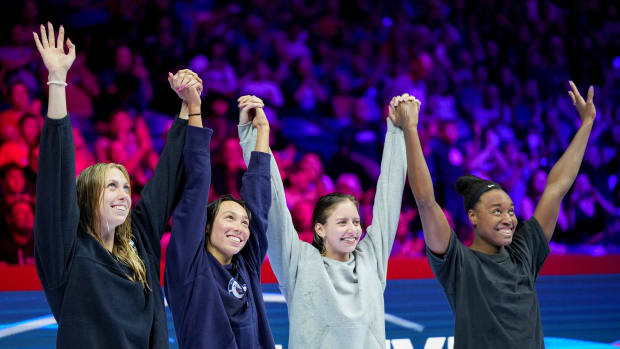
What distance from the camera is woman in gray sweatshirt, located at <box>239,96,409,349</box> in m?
1.96

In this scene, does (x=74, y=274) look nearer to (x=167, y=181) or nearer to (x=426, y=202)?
(x=167, y=181)

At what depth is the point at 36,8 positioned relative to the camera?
12.4ft

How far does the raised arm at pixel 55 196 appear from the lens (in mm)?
1480

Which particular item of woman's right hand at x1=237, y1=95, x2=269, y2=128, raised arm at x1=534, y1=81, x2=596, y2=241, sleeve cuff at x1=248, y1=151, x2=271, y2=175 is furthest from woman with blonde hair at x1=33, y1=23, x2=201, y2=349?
raised arm at x1=534, y1=81, x2=596, y2=241

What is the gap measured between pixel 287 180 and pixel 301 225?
0.96 feet

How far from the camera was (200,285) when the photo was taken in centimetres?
177

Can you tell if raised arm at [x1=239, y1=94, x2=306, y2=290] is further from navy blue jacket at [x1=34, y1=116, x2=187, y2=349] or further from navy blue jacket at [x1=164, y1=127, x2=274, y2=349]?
navy blue jacket at [x1=34, y1=116, x2=187, y2=349]

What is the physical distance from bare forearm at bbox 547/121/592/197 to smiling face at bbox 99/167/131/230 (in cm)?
152

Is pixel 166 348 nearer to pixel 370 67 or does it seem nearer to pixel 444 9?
pixel 370 67

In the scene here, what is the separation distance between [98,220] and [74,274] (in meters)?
0.16

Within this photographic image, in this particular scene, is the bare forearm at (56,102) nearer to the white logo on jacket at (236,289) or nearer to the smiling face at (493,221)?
the white logo on jacket at (236,289)

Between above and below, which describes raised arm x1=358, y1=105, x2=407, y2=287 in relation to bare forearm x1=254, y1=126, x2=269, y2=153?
below

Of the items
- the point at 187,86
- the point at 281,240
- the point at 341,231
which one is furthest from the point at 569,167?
the point at 187,86

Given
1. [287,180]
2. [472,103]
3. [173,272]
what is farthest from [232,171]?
[173,272]
